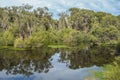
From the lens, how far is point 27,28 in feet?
452

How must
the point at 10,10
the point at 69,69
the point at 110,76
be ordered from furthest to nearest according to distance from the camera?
the point at 10,10
the point at 69,69
the point at 110,76

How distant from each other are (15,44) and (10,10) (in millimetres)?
44711

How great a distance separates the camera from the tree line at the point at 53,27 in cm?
11694

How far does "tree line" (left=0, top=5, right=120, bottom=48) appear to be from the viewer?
116938 mm

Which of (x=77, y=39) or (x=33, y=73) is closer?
(x=33, y=73)

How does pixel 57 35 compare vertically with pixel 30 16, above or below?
below

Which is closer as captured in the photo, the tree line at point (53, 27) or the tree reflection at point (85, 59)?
the tree reflection at point (85, 59)

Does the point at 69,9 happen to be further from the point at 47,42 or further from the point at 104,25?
the point at 47,42

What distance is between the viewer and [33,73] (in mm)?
56188

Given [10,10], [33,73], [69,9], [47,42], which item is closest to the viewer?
[33,73]

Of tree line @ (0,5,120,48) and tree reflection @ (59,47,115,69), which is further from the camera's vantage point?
tree line @ (0,5,120,48)

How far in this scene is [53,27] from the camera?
158 metres

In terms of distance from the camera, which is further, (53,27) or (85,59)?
(53,27)

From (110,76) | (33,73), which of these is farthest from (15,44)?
(110,76)
